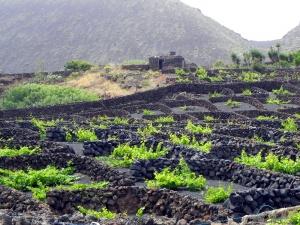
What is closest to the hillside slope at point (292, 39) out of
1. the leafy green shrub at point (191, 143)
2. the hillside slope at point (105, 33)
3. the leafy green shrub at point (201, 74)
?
the hillside slope at point (105, 33)

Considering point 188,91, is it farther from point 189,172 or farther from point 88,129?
point 189,172

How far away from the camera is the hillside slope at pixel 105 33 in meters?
141

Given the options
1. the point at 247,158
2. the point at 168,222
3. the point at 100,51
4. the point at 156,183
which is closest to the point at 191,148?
the point at 247,158

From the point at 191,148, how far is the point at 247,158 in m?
2.81

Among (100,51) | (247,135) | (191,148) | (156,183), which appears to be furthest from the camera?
(100,51)

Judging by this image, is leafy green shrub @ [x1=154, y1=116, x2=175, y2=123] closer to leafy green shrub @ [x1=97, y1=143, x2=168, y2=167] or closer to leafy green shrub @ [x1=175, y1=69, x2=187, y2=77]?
leafy green shrub @ [x1=97, y1=143, x2=168, y2=167]

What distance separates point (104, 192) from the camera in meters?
21.2

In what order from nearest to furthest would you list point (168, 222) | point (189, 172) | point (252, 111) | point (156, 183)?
point (168, 222)
point (156, 183)
point (189, 172)
point (252, 111)

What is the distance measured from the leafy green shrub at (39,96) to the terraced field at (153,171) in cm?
1952

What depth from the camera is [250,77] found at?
69.4 m

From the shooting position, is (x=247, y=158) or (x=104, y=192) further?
(x=247, y=158)

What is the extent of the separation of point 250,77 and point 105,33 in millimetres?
90371

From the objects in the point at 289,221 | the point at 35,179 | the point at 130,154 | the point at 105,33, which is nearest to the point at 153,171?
the point at 130,154

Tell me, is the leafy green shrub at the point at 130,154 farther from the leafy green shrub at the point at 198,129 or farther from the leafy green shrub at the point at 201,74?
the leafy green shrub at the point at 201,74
